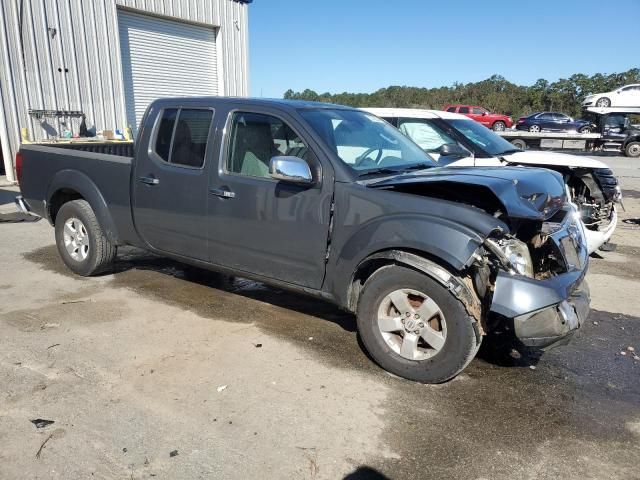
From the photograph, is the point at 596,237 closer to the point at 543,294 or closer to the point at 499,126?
the point at 543,294

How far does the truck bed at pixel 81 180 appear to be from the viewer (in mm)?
5008

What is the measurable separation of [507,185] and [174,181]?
2789 mm

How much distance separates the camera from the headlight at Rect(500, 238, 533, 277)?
3.18 m

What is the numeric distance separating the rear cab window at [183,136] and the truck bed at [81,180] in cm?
46

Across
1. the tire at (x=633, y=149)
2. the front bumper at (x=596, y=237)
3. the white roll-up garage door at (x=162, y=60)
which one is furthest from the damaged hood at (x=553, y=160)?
the tire at (x=633, y=149)

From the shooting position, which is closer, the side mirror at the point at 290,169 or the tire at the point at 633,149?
the side mirror at the point at 290,169

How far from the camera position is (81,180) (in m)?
5.31

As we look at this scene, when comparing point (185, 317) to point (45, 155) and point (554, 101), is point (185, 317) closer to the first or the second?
point (45, 155)

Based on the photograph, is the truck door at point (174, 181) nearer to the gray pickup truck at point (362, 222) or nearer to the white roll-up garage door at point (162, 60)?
the gray pickup truck at point (362, 222)

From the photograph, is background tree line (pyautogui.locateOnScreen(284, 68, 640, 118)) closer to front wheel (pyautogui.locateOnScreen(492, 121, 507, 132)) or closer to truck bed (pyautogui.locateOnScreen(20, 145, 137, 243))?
front wheel (pyautogui.locateOnScreen(492, 121, 507, 132))

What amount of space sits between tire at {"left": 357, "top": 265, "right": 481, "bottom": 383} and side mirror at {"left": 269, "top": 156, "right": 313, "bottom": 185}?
87 centimetres

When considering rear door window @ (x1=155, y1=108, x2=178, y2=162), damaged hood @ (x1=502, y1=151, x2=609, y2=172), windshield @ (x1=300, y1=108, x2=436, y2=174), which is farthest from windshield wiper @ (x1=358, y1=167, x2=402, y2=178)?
damaged hood @ (x1=502, y1=151, x2=609, y2=172)

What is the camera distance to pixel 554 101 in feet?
158

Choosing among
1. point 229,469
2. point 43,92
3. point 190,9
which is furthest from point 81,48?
point 229,469
